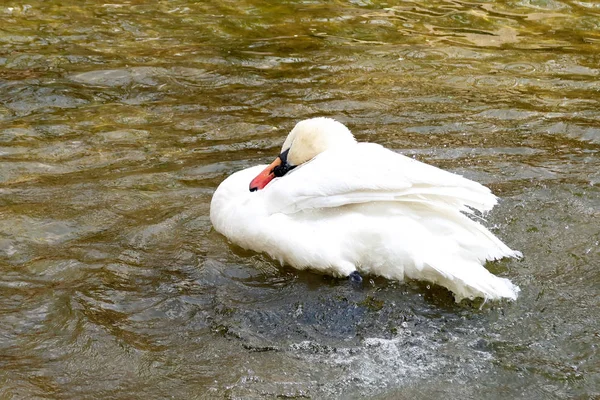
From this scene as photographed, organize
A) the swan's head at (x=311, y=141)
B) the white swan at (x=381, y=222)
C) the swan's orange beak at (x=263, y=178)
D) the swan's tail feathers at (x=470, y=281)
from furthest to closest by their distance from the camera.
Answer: the swan's head at (x=311, y=141) → the swan's orange beak at (x=263, y=178) → the white swan at (x=381, y=222) → the swan's tail feathers at (x=470, y=281)

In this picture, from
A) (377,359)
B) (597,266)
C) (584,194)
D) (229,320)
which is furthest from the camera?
(584,194)

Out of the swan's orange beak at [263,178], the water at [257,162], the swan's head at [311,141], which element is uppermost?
the swan's head at [311,141]

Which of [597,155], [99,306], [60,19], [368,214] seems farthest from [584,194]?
[60,19]

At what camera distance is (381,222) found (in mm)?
5219

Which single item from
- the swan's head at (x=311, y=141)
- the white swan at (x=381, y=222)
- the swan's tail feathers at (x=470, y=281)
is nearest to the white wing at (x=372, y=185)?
the white swan at (x=381, y=222)

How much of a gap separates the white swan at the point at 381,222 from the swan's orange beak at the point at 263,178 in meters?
0.27

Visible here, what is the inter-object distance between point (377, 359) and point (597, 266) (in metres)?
1.66

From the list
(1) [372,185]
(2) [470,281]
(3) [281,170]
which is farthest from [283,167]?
(2) [470,281]

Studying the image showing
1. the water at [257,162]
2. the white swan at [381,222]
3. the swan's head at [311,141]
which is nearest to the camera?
the water at [257,162]

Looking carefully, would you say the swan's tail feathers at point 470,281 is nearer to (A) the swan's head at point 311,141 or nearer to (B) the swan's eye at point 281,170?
(A) the swan's head at point 311,141

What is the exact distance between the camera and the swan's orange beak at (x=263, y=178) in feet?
19.3

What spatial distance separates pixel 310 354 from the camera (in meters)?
4.62

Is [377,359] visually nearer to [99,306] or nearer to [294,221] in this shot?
[294,221]

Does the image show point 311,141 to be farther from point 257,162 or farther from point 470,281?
point 470,281
